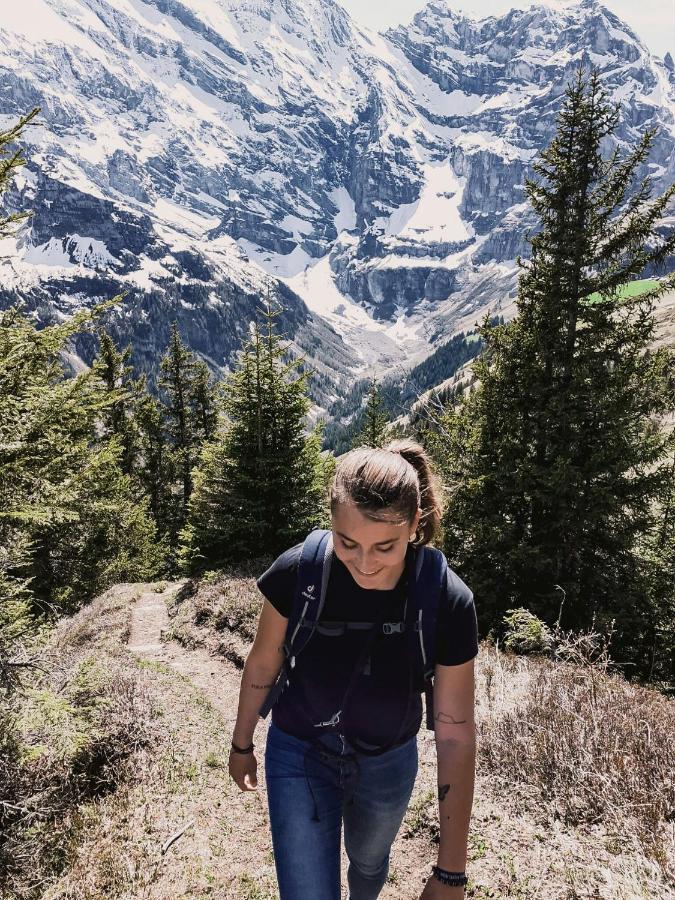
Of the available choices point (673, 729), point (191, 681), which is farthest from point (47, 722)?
point (673, 729)

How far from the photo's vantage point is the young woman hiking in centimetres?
235

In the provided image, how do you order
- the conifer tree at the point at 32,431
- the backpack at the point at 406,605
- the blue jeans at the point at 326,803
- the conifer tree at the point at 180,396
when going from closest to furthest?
1. the backpack at the point at 406,605
2. the blue jeans at the point at 326,803
3. the conifer tree at the point at 32,431
4. the conifer tree at the point at 180,396

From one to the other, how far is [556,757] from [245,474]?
12.3 metres

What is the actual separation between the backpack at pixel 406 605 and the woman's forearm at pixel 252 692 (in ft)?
0.62

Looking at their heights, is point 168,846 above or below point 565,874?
below

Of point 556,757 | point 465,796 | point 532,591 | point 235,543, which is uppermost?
point 465,796

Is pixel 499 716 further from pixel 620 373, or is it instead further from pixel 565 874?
pixel 620 373

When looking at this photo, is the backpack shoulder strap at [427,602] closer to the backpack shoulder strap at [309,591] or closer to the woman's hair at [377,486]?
the woman's hair at [377,486]

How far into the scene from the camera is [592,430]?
11227mm

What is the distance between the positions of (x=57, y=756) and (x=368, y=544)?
5088 millimetres

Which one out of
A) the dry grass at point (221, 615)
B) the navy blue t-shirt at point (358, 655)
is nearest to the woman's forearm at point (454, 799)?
the navy blue t-shirt at point (358, 655)

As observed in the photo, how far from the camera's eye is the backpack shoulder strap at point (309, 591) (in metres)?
2.54

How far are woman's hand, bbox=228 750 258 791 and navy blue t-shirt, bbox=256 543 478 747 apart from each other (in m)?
0.55

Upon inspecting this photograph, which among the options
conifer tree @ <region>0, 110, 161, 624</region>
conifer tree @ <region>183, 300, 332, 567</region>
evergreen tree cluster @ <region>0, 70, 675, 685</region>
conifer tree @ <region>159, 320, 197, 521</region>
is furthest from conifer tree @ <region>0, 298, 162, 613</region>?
conifer tree @ <region>159, 320, 197, 521</region>
